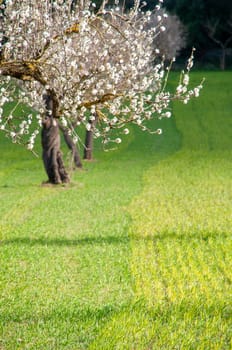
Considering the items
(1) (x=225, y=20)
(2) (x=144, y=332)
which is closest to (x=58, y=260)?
(2) (x=144, y=332)

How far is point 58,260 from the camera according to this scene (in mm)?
19094

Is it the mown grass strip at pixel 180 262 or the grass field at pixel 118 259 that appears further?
the grass field at pixel 118 259

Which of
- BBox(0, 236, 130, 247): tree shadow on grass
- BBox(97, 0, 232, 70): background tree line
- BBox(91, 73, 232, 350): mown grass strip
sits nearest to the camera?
BBox(91, 73, 232, 350): mown grass strip

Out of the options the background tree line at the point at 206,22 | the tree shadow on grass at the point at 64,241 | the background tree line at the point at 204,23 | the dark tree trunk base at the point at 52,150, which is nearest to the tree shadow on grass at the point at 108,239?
the tree shadow on grass at the point at 64,241

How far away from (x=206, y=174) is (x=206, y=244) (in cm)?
1655

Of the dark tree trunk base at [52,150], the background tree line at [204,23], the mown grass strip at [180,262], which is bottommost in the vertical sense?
the mown grass strip at [180,262]

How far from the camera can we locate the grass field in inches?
532

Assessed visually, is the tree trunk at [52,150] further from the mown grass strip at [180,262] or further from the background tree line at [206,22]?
the background tree line at [206,22]

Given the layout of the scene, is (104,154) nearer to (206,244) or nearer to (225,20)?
(206,244)

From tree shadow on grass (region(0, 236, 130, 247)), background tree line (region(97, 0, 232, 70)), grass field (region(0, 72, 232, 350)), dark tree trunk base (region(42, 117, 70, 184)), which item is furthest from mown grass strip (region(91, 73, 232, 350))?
background tree line (region(97, 0, 232, 70))

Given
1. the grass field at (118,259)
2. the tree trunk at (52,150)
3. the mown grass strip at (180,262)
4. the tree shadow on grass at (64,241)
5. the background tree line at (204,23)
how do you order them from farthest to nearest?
the background tree line at (204,23), the tree trunk at (52,150), the tree shadow on grass at (64,241), the grass field at (118,259), the mown grass strip at (180,262)

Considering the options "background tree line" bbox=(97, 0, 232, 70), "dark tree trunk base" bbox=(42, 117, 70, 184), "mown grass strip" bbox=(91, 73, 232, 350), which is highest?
"background tree line" bbox=(97, 0, 232, 70)

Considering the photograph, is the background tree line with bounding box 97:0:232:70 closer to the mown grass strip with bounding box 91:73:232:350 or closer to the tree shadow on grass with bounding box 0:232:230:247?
the mown grass strip with bounding box 91:73:232:350

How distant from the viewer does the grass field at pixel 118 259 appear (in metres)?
13.5
